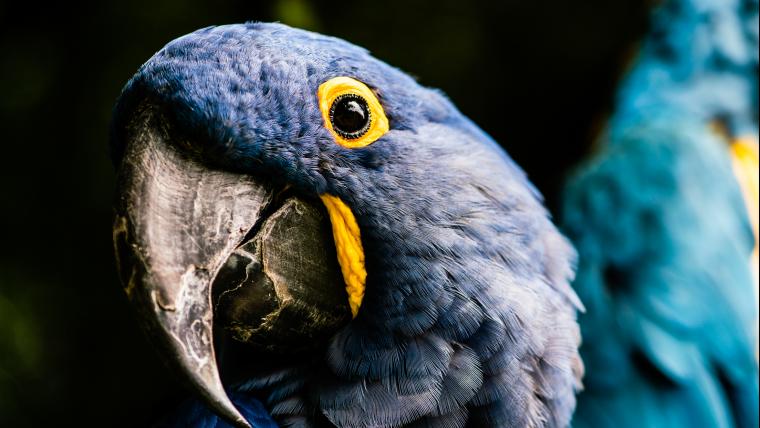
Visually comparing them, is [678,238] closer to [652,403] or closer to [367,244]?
[652,403]

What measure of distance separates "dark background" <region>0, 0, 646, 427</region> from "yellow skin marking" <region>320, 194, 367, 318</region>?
3.92 ft

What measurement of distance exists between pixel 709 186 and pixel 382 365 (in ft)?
3.30

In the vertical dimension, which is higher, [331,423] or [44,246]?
[331,423]

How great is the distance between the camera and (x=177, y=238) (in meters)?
0.83

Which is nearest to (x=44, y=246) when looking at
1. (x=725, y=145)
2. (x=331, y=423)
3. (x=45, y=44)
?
(x=45, y=44)

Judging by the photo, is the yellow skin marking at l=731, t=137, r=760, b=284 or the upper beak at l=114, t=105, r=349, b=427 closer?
the upper beak at l=114, t=105, r=349, b=427

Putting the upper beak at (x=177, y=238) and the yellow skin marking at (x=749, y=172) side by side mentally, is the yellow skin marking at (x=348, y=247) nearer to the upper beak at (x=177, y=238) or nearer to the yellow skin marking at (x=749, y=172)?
the upper beak at (x=177, y=238)

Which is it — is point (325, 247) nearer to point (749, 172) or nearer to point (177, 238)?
point (177, 238)

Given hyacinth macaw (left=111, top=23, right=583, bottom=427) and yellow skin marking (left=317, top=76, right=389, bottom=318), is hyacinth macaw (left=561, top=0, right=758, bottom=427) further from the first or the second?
yellow skin marking (left=317, top=76, right=389, bottom=318)

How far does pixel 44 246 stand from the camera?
2.28 meters

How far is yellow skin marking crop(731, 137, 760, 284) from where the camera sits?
168 centimetres

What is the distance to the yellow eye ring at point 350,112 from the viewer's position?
96cm

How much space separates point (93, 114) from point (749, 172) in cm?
183

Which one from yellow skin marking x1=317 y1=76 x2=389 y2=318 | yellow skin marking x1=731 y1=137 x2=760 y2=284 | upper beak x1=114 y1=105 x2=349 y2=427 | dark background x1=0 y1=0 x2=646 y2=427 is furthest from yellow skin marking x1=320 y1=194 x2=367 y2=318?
dark background x1=0 y1=0 x2=646 y2=427
